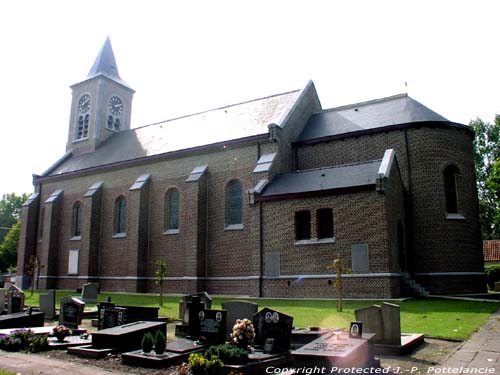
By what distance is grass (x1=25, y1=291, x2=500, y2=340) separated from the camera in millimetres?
11375

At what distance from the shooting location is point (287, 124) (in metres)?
25.2

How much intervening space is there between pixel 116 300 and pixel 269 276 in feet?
24.8

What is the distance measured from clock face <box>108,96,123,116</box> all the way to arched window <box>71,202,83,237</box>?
9638 mm

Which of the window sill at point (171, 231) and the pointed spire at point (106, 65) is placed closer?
the window sill at point (171, 231)

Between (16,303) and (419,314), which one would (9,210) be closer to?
(16,303)

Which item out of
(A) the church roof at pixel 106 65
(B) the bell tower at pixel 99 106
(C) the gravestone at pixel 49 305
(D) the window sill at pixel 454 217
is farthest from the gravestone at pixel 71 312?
(A) the church roof at pixel 106 65

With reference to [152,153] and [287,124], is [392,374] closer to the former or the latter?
[287,124]

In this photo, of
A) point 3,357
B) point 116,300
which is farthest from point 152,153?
point 3,357

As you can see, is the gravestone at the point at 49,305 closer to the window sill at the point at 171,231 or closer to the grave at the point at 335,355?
the window sill at the point at 171,231

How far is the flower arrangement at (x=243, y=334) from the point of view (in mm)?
8744

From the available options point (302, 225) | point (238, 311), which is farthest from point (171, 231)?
point (238, 311)

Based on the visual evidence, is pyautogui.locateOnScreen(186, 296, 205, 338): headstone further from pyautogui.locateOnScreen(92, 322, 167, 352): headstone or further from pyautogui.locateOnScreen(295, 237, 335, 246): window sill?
pyautogui.locateOnScreen(295, 237, 335, 246): window sill

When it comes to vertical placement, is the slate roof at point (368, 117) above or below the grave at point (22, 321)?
above

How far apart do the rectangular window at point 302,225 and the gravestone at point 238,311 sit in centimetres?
1063
